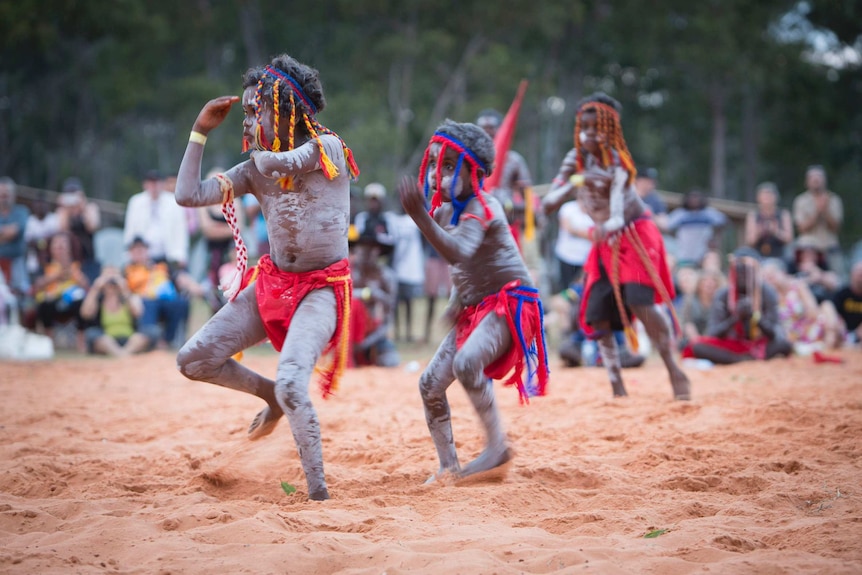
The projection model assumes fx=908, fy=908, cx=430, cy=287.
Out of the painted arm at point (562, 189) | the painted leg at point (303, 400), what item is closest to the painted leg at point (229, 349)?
the painted leg at point (303, 400)

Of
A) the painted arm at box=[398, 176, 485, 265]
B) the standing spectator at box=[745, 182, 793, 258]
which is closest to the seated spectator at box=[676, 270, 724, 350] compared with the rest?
Answer: the standing spectator at box=[745, 182, 793, 258]

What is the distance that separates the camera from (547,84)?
84.4ft

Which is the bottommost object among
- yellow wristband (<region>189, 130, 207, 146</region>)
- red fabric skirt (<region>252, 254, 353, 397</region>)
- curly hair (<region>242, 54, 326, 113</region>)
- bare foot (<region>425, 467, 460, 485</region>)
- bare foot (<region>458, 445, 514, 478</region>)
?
bare foot (<region>425, 467, 460, 485</region>)

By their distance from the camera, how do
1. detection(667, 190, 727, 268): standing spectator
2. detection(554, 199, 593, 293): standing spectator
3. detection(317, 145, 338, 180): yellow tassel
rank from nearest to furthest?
detection(317, 145, 338, 180): yellow tassel, detection(554, 199, 593, 293): standing spectator, detection(667, 190, 727, 268): standing spectator

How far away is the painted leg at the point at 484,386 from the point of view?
443cm

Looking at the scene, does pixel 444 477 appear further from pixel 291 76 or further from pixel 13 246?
pixel 13 246

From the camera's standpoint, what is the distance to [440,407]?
15.1 feet

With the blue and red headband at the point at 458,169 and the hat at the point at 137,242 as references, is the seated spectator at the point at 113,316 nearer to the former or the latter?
the hat at the point at 137,242

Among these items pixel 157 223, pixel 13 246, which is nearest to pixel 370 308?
pixel 157 223

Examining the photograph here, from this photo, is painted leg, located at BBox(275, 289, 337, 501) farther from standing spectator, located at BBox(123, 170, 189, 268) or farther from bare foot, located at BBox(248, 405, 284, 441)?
standing spectator, located at BBox(123, 170, 189, 268)

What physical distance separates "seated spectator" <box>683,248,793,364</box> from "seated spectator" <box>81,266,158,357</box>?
6478mm

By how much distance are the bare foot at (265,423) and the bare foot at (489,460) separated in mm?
1027

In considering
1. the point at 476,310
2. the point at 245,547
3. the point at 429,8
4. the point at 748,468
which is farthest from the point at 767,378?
the point at 429,8

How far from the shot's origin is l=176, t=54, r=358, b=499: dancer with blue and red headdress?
4.42m
